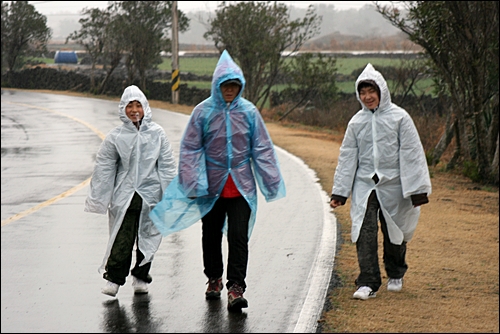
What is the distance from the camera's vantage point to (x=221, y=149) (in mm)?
6953

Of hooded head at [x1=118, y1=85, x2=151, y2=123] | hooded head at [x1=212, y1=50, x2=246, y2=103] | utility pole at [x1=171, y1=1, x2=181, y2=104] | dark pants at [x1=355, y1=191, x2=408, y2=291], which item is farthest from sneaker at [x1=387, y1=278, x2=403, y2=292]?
utility pole at [x1=171, y1=1, x2=181, y2=104]

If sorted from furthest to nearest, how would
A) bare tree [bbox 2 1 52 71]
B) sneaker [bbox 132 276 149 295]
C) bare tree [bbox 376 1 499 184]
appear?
bare tree [bbox 2 1 52 71] < bare tree [bbox 376 1 499 184] < sneaker [bbox 132 276 149 295]

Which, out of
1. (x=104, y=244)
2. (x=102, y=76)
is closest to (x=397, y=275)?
(x=104, y=244)

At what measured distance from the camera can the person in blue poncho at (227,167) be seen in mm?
6930

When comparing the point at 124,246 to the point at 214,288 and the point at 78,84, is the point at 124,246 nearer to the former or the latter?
the point at 214,288

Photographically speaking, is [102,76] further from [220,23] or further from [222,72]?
[222,72]

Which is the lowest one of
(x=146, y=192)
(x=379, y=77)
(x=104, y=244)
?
(x=104, y=244)

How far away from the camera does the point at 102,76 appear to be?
4844 cm

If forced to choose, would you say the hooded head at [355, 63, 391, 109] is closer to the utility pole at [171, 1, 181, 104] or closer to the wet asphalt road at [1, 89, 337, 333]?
the wet asphalt road at [1, 89, 337, 333]

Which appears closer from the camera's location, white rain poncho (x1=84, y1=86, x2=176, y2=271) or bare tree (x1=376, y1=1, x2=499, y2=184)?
white rain poncho (x1=84, y1=86, x2=176, y2=271)

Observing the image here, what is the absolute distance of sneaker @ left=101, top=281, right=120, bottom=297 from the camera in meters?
7.16

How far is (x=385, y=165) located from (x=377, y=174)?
0.10 metres

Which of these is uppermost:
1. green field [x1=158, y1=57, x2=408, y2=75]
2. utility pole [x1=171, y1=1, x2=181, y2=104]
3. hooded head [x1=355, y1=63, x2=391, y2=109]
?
hooded head [x1=355, y1=63, x2=391, y2=109]

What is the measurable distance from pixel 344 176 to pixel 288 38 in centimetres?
2819
